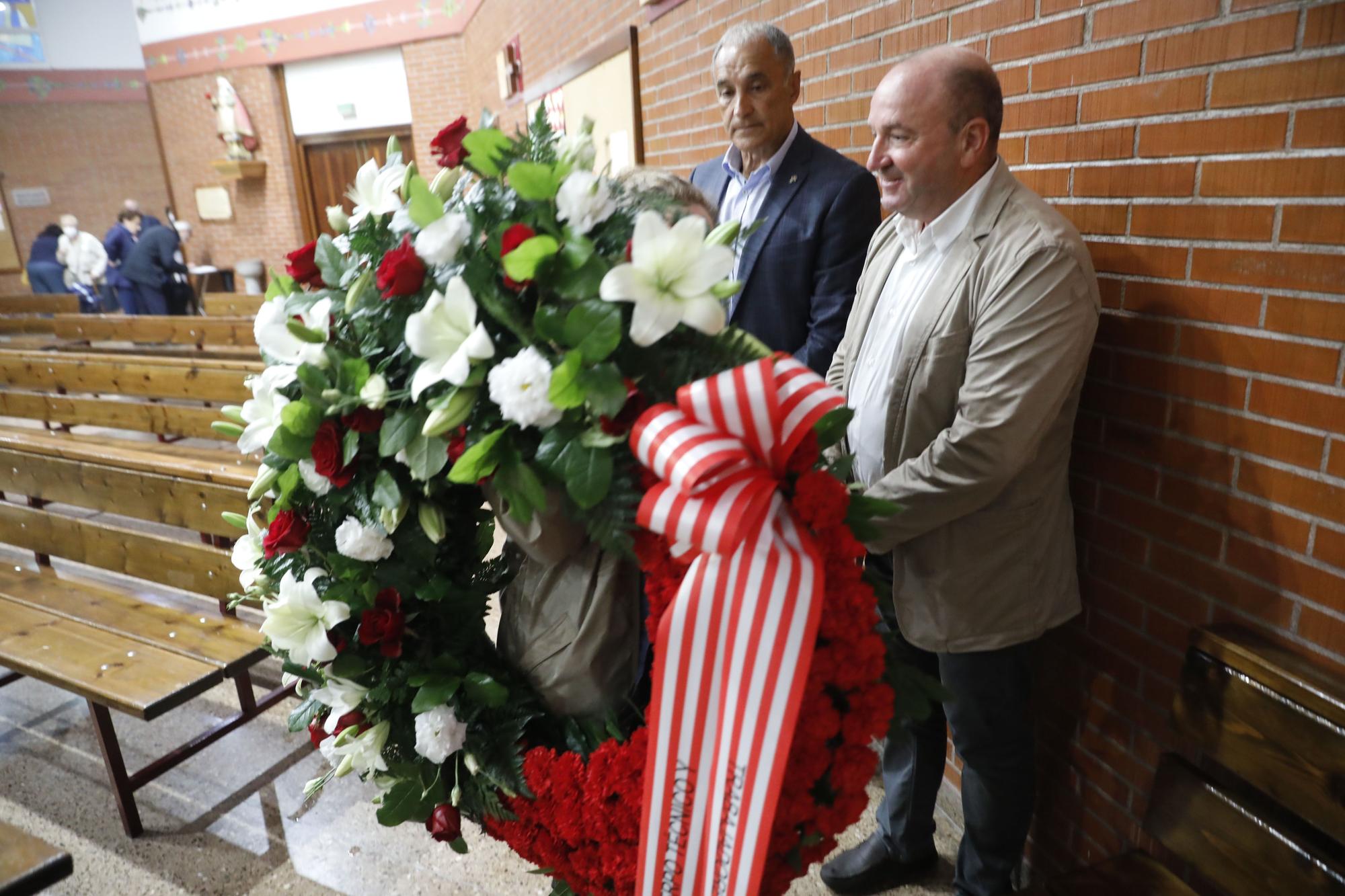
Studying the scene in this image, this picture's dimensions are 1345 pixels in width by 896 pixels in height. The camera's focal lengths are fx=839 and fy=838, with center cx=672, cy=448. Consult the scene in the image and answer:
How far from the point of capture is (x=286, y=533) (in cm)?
122

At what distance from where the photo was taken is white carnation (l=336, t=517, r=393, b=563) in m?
1.14

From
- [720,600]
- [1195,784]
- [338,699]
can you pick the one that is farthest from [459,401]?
[1195,784]

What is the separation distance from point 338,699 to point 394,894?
1097 mm

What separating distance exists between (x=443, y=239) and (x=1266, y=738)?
139 centimetres

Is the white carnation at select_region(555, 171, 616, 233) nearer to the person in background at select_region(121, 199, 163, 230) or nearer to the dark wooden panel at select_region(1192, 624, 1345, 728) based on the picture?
the dark wooden panel at select_region(1192, 624, 1345, 728)

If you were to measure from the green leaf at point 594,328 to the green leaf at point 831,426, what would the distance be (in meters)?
0.26

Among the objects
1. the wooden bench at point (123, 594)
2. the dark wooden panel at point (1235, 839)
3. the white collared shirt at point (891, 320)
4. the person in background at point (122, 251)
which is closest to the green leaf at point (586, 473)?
the white collared shirt at point (891, 320)

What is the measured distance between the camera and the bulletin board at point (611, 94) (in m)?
4.29

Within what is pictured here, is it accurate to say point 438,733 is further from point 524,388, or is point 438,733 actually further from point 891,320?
point 891,320

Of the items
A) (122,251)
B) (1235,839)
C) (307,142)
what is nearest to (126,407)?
(1235,839)

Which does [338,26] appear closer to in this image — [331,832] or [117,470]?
[117,470]

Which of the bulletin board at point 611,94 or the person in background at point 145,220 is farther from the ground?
the bulletin board at point 611,94

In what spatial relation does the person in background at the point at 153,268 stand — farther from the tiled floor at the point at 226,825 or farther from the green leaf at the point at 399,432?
the green leaf at the point at 399,432

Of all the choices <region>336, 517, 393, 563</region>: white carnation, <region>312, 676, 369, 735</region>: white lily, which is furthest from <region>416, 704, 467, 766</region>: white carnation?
<region>336, 517, 393, 563</region>: white carnation
